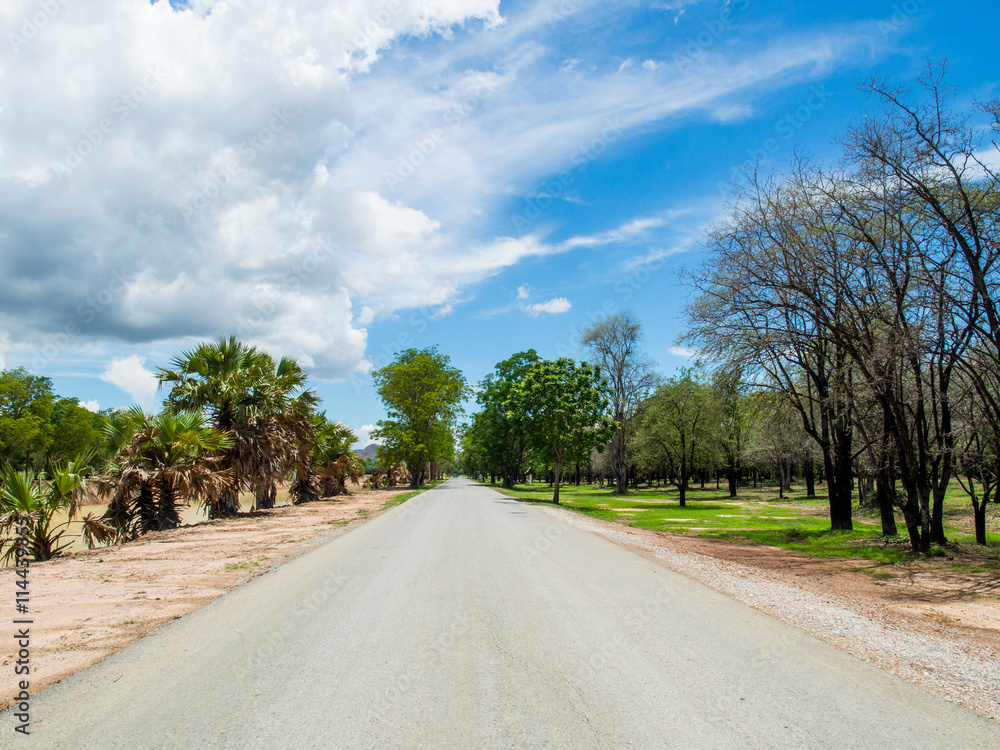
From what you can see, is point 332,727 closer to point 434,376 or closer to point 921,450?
point 921,450

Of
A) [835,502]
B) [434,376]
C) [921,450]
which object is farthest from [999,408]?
[434,376]

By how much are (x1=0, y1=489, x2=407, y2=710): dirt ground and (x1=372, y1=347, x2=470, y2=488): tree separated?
33.6 meters

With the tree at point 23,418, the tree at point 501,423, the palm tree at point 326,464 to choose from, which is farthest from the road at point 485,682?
the tree at point 23,418

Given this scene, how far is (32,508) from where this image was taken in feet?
34.6

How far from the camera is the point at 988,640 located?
19.9 ft

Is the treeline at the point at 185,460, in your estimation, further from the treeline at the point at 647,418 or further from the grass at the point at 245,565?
the treeline at the point at 647,418

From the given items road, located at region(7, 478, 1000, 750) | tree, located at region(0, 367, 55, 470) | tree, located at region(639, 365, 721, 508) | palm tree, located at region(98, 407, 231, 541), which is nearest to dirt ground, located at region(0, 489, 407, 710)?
road, located at region(7, 478, 1000, 750)

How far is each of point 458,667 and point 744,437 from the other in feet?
155

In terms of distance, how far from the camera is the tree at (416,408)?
49250 millimetres

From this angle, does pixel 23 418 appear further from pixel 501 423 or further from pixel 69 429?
pixel 501 423

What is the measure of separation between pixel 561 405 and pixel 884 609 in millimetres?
23802

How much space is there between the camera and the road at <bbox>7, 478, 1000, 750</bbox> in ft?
11.7

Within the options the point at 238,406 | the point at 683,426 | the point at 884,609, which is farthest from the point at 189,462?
the point at 683,426

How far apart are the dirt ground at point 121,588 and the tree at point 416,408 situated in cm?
3356
